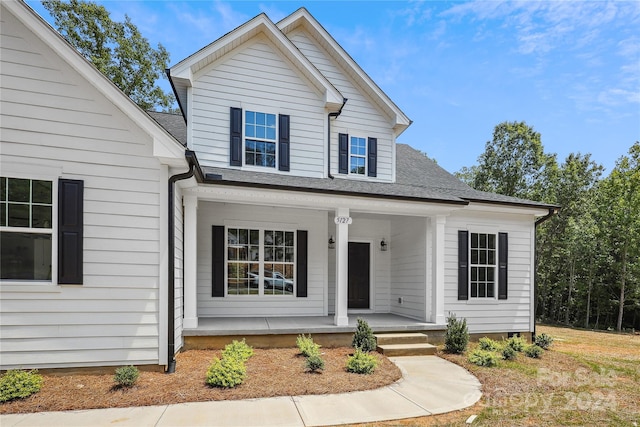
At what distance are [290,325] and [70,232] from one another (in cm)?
416

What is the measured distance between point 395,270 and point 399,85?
9235 mm

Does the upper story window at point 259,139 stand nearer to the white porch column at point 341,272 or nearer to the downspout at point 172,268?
the white porch column at point 341,272

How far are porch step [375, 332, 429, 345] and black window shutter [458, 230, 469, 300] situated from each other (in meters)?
1.67

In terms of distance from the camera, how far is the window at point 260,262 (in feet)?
27.0

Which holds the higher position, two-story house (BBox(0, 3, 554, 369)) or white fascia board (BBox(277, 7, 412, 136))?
white fascia board (BBox(277, 7, 412, 136))

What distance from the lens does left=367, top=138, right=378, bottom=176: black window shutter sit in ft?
29.3

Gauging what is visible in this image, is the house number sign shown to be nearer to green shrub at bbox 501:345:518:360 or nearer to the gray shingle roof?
the gray shingle roof

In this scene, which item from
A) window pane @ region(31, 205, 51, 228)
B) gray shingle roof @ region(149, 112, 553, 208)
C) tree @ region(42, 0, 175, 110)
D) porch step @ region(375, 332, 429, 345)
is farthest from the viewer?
tree @ region(42, 0, 175, 110)

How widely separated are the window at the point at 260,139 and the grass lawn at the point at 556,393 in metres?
5.57

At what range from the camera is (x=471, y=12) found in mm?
8867

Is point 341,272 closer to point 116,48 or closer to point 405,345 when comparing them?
point 405,345

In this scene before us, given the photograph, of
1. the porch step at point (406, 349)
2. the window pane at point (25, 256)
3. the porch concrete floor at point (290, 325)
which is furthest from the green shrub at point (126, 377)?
the porch step at point (406, 349)

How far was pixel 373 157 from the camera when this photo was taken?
29.5 feet

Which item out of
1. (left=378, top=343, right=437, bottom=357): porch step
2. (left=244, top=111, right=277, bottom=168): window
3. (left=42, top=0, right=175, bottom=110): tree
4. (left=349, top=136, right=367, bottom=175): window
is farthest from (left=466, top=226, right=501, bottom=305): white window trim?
(left=42, top=0, right=175, bottom=110): tree
